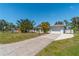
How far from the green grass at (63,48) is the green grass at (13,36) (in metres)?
0.50

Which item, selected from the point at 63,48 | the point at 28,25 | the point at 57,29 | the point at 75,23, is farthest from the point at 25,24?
the point at 75,23

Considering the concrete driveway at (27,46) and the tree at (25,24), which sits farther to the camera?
the tree at (25,24)

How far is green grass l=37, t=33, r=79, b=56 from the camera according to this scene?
4848 millimetres

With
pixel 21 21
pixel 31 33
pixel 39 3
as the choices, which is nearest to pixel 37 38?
pixel 31 33

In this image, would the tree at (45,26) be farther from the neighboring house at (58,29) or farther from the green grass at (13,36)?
the green grass at (13,36)

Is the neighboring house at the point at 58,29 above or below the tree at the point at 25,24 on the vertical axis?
below

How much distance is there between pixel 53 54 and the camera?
4.86 m

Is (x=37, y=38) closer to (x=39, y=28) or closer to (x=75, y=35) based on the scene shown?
(x=39, y=28)

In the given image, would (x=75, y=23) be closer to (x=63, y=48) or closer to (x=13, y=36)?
(x=63, y=48)

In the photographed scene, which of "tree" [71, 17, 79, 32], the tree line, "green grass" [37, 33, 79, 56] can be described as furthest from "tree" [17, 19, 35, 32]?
"tree" [71, 17, 79, 32]

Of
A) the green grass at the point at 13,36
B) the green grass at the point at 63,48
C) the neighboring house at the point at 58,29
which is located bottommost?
the green grass at the point at 63,48

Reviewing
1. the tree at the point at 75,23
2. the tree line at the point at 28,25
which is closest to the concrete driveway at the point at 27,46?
the tree line at the point at 28,25

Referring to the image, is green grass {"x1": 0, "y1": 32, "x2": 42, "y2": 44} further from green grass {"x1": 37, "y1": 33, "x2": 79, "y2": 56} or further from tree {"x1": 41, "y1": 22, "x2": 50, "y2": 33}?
green grass {"x1": 37, "y1": 33, "x2": 79, "y2": 56}

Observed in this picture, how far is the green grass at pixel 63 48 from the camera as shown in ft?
15.9
